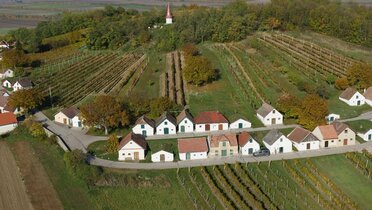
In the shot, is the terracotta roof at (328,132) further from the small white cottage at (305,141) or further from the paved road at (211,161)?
the paved road at (211,161)

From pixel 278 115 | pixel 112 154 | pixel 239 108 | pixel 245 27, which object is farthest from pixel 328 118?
pixel 245 27

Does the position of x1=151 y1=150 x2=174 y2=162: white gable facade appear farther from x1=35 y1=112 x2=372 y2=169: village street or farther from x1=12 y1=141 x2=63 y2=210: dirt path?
x1=12 y1=141 x2=63 y2=210: dirt path

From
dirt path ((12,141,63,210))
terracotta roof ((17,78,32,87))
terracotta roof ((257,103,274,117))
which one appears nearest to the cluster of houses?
terracotta roof ((257,103,274,117))

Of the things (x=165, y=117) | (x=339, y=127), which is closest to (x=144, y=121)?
(x=165, y=117)

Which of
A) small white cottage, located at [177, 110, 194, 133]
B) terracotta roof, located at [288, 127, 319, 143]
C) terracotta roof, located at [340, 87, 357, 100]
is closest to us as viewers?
terracotta roof, located at [288, 127, 319, 143]

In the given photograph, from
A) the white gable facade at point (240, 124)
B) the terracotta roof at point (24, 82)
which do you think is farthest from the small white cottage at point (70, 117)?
the white gable facade at point (240, 124)

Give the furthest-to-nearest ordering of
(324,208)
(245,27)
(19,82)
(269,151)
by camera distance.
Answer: (245,27) < (19,82) < (269,151) < (324,208)

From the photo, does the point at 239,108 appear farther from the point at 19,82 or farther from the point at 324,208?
the point at 19,82
